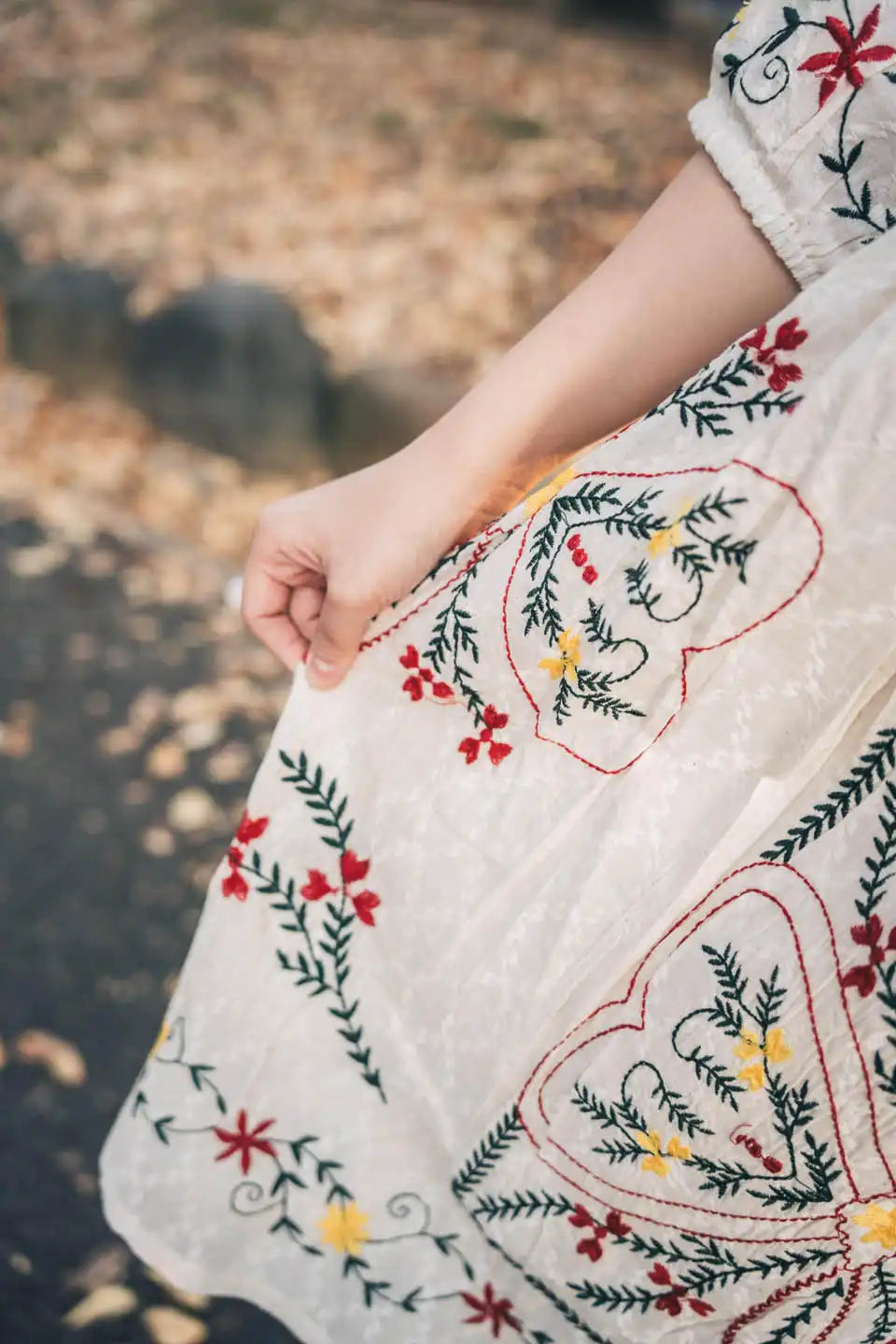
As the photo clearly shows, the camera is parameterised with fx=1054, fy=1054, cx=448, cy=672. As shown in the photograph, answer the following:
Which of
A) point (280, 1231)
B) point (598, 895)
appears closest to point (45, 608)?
point (280, 1231)

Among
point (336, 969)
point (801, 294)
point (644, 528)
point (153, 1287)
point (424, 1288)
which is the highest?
point (801, 294)

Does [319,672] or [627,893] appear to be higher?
[319,672]

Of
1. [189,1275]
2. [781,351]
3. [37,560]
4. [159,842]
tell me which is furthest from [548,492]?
A: [37,560]

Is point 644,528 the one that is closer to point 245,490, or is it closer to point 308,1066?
point 308,1066

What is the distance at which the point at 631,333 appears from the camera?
70cm

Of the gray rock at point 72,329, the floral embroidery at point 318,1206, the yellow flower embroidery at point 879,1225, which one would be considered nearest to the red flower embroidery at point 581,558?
the yellow flower embroidery at point 879,1225

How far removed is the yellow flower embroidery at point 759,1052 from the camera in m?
0.63

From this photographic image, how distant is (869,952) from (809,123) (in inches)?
18.6

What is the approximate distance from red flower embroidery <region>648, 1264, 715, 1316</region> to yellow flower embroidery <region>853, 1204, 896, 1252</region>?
0.49ft

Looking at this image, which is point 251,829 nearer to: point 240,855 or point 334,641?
point 240,855

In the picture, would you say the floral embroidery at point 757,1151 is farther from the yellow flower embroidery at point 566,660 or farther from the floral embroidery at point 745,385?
the floral embroidery at point 745,385

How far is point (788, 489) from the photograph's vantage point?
0.58 metres

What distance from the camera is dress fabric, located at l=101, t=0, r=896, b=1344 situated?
59 cm

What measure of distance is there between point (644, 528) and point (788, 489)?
0.09 m
